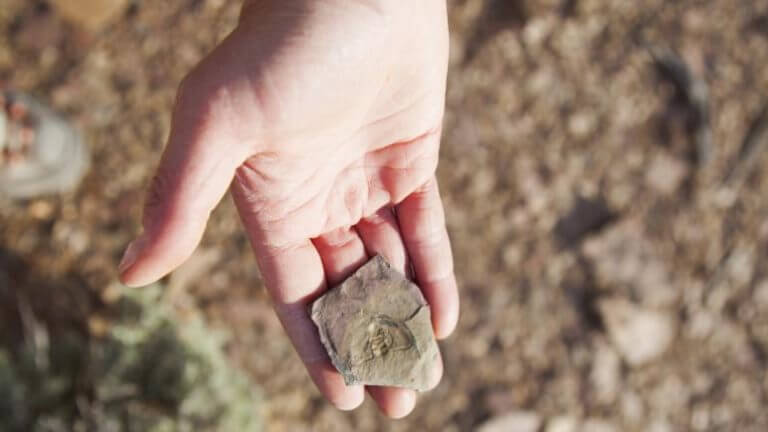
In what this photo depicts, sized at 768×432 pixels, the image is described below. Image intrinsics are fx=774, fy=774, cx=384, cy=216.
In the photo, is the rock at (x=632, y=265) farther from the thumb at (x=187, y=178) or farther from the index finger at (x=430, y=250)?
the thumb at (x=187, y=178)

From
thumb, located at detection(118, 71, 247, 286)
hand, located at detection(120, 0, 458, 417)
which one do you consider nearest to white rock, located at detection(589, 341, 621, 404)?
hand, located at detection(120, 0, 458, 417)

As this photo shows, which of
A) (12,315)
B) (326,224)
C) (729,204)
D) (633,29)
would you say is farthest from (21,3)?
(729,204)

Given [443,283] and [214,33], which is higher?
[214,33]

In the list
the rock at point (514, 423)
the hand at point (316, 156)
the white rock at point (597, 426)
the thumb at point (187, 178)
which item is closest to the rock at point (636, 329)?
the white rock at point (597, 426)

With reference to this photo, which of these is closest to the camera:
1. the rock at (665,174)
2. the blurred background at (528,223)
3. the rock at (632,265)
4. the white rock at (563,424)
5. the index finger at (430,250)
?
the index finger at (430,250)

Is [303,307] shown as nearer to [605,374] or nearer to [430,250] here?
[430,250]

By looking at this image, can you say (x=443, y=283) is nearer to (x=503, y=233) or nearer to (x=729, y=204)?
(x=503, y=233)

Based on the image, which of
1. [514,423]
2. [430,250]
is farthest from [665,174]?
[430,250]
